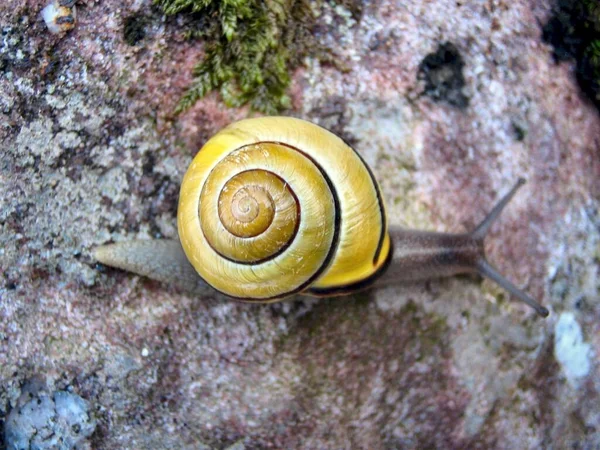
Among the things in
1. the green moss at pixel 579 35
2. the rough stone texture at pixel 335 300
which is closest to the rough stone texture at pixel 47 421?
the rough stone texture at pixel 335 300

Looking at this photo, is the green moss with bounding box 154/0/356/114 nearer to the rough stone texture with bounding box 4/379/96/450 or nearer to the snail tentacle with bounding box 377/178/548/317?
the snail tentacle with bounding box 377/178/548/317

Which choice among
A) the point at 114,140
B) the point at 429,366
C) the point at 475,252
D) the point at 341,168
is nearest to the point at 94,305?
the point at 114,140

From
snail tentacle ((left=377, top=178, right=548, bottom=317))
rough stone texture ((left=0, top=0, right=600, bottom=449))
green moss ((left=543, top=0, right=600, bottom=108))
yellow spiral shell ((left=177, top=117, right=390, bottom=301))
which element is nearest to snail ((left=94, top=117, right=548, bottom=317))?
yellow spiral shell ((left=177, top=117, right=390, bottom=301))

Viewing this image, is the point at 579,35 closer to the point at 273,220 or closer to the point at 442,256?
the point at 442,256

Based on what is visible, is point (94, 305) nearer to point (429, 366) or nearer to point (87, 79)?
point (87, 79)

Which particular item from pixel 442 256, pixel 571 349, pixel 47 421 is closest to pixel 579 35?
pixel 442 256

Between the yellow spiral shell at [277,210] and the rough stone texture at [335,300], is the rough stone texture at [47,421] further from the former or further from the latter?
the yellow spiral shell at [277,210]

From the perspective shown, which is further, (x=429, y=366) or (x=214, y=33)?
(x=429, y=366)
